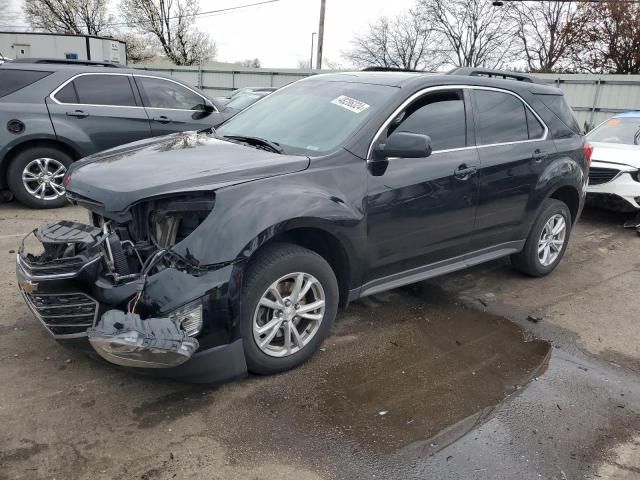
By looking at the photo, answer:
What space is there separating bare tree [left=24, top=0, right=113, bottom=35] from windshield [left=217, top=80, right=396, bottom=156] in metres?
49.6

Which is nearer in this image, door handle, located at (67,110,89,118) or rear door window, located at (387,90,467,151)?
rear door window, located at (387,90,467,151)

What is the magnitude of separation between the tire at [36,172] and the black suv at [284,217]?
3.39 metres

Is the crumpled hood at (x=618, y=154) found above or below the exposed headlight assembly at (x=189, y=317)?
above

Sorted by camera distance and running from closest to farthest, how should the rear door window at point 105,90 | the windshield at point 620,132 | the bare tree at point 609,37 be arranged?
the rear door window at point 105,90 < the windshield at point 620,132 < the bare tree at point 609,37

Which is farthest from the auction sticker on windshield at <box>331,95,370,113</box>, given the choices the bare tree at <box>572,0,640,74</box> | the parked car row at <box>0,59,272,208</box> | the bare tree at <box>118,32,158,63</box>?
the bare tree at <box>118,32,158,63</box>

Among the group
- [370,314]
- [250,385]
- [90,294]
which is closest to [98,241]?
[90,294]

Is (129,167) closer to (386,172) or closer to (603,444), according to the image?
(386,172)

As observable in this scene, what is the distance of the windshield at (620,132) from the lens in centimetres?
819

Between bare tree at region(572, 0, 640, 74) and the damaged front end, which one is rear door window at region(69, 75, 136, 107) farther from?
bare tree at region(572, 0, 640, 74)

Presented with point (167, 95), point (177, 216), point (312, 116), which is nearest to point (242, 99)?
point (167, 95)

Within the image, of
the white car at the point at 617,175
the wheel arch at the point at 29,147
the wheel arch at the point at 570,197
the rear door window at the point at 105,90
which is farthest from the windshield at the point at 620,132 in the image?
the wheel arch at the point at 29,147

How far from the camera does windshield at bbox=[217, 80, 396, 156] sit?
362cm

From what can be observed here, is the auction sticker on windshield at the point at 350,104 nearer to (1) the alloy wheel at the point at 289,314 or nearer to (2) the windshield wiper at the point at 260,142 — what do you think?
(2) the windshield wiper at the point at 260,142

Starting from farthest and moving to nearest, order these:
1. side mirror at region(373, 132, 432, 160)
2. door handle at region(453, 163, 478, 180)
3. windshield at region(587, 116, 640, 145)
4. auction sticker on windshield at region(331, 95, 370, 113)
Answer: windshield at region(587, 116, 640, 145) → door handle at region(453, 163, 478, 180) → auction sticker on windshield at region(331, 95, 370, 113) → side mirror at region(373, 132, 432, 160)
